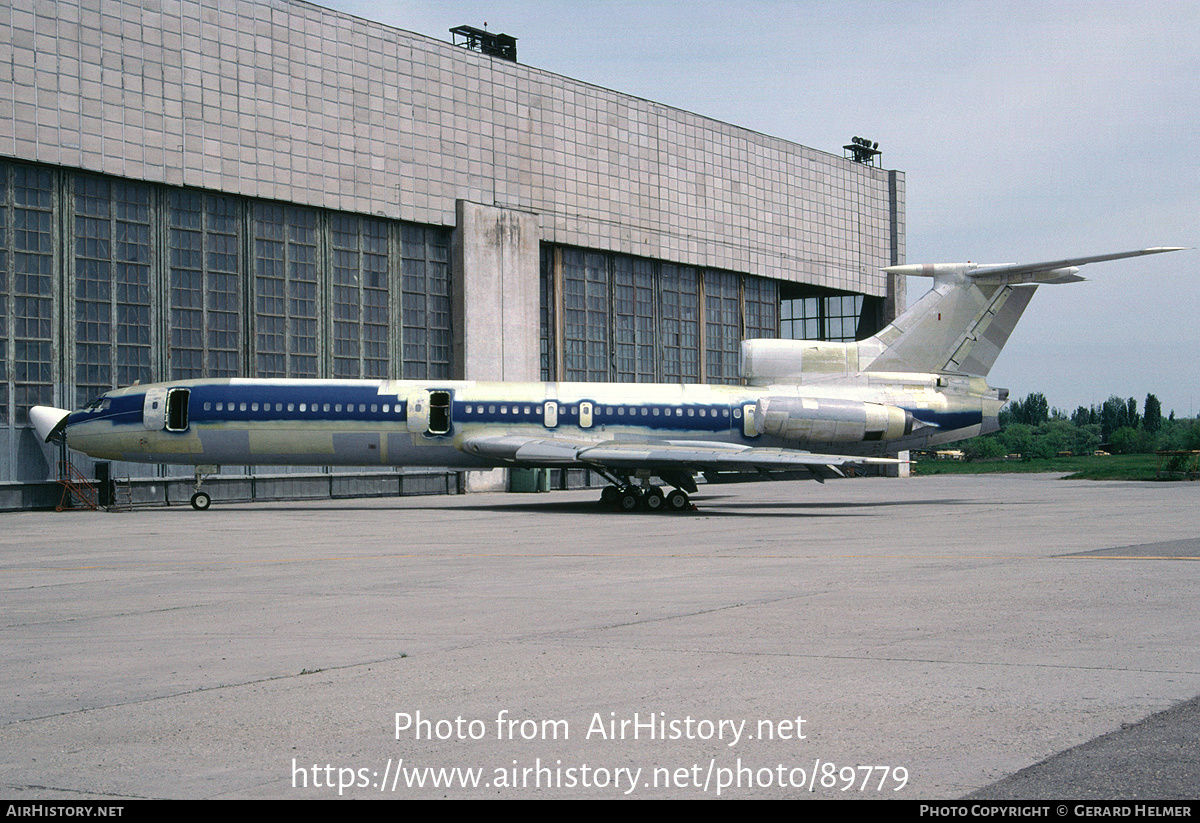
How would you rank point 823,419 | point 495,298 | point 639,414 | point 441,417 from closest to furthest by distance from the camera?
point 441,417 → point 823,419 → point 639,414 → point 495,298

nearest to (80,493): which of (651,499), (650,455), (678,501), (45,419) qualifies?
(45,419)

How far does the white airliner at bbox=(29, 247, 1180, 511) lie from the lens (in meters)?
31.8

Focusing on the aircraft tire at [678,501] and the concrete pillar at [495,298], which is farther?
the concrete pillar at [495,298]

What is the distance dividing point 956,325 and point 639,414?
33.7 ft

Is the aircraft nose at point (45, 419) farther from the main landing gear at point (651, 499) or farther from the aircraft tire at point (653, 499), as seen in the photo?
the aircraft tire at point (653, 499)

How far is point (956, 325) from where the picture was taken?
34.7 m

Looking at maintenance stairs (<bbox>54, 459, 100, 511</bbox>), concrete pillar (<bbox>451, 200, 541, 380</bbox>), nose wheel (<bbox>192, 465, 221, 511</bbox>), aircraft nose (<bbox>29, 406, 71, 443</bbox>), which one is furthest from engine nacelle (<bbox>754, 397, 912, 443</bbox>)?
maintenance stairs (<bbox>54, 459, 100, 511</bbox>)

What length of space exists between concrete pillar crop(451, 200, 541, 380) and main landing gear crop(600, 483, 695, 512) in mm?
15714

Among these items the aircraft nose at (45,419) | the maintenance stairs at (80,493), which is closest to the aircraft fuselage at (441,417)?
the aircraft nose at (45,419)

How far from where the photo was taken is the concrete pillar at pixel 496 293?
46531 mm

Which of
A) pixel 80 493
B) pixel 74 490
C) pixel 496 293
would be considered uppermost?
pixel 496 293

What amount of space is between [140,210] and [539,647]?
109 ft

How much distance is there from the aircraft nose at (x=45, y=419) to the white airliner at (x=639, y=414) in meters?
0.06

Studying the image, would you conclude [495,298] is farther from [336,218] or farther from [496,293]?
[336,218]
